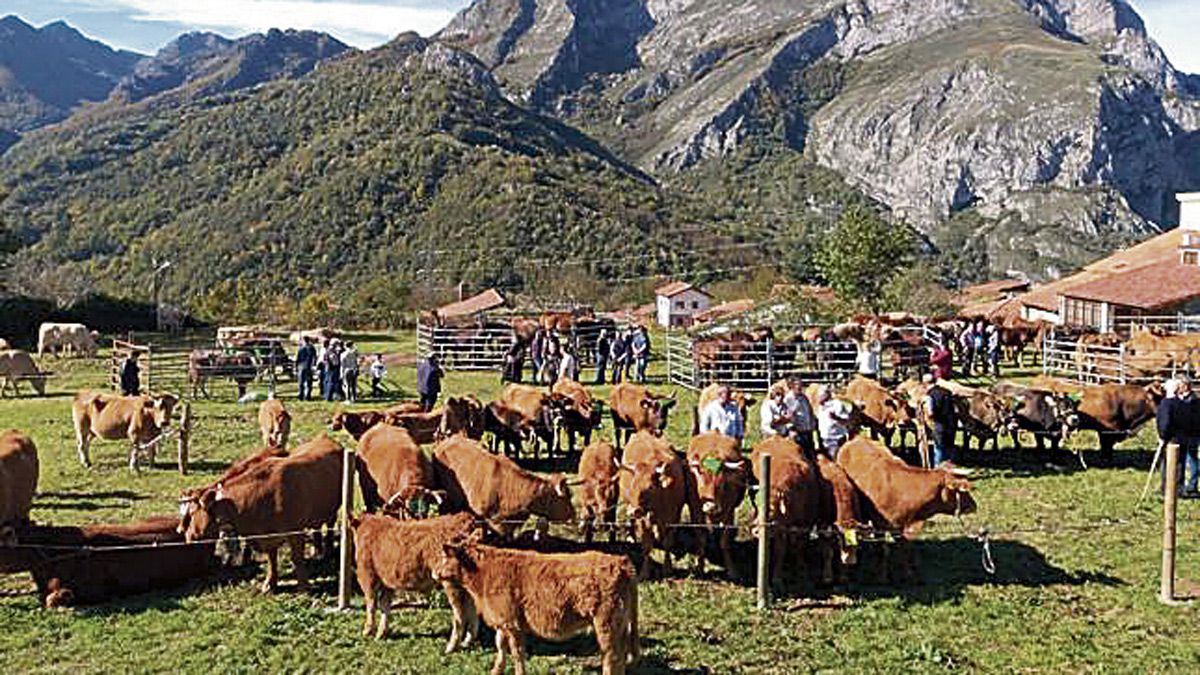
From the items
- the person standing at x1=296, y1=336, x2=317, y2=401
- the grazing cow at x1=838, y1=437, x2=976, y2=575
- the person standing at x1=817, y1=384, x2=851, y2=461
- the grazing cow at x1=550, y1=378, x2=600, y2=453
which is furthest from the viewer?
the person standing at x1=296, y1=336, x2=317, y2=401

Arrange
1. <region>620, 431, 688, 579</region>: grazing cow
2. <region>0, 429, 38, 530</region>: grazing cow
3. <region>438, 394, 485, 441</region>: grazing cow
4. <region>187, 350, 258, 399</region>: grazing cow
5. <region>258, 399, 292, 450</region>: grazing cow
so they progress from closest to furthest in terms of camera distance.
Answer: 1. <region>620, 431, 688, 579</region>: grazing cow
2. <region>0, 429, 38, 530</region>: grazing cow
3. <region>438, 394, 485, 441</region>: grazing cow
4. <region>258, 399, 292, 450</region>: grazing cow
5. <region>187, 350, 258, 399</region>: grazing cow

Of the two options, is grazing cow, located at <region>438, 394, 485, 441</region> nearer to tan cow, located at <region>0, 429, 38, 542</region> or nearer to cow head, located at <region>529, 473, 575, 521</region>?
cow head, located at <region>529, 473, 575, 521</region>

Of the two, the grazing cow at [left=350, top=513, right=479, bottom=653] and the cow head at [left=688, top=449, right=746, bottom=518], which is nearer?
the grazing cow at [left=350, top=513, right=479, bottom=653]

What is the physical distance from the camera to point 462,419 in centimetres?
1581

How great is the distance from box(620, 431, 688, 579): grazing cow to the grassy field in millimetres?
403

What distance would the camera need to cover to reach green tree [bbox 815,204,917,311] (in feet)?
155

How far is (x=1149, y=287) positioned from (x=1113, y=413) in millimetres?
20903

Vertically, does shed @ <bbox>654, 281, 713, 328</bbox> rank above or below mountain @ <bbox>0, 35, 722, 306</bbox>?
below

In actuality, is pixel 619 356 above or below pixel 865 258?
below

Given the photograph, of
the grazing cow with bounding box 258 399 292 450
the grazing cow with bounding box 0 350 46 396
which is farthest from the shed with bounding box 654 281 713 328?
the grazing cow with bounding box 258 399 292 450

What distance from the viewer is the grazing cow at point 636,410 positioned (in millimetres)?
17062

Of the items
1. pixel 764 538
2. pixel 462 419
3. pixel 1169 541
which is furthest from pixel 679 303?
pixel 764 538

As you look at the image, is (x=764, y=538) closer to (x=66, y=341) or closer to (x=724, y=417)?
(x=724, y=417)

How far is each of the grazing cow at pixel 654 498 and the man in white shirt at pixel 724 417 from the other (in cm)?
312
